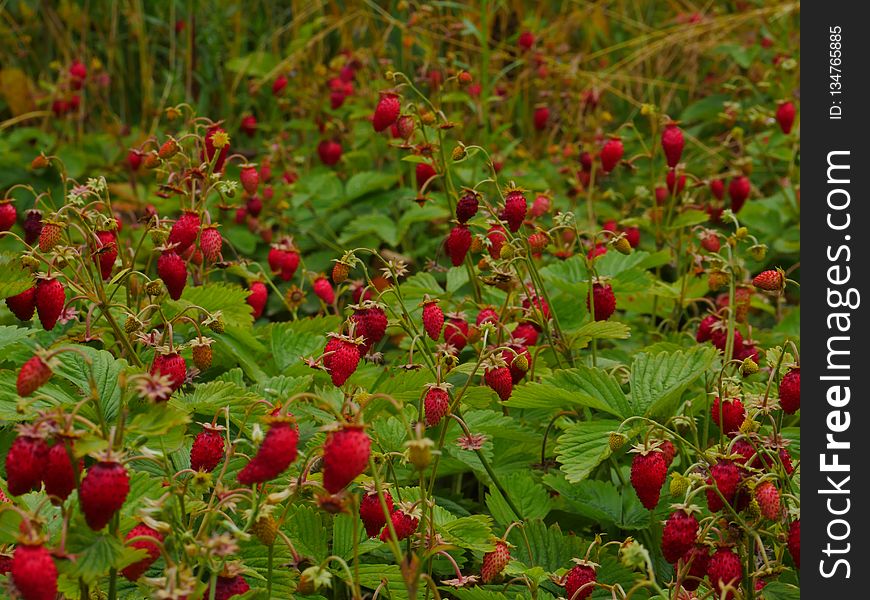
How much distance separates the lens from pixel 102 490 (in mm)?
1424

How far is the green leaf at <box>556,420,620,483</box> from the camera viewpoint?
82.2 inches

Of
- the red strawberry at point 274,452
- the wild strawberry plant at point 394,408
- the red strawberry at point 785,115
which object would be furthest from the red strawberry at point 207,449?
the red strawberry at point 785,115

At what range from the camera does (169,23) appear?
20.2ft

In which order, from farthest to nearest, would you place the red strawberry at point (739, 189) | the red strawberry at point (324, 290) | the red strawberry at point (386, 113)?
1. the red strawberry at point (739, 189)
2. the red strawberry at point (324, 290)
3. the red strawberry at point (386, 113)

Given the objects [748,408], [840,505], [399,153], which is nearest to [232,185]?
[748,408]

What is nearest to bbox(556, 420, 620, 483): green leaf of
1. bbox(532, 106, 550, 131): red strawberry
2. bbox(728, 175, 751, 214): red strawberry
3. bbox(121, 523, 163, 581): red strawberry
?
bbox(121, 523, 163, 581): red strawberry

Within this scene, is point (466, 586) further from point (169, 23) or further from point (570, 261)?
point (169, 23)

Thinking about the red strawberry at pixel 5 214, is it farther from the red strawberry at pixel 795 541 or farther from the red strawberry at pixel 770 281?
the red strawberry at pixel 795 541

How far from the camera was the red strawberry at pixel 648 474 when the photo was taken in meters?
1.90

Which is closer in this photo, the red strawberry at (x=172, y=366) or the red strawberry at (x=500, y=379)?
the red strawberry at (x=172, y=366)

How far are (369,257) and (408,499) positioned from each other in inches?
95.0

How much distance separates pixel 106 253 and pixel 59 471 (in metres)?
0.97

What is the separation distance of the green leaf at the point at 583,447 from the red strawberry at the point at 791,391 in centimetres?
33

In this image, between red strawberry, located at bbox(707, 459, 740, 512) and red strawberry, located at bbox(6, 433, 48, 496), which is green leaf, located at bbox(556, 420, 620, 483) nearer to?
red strawberry, located at bbox(707, 459, 740, 512)
